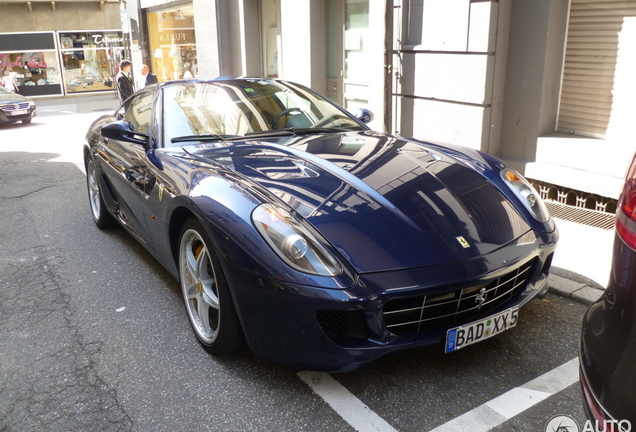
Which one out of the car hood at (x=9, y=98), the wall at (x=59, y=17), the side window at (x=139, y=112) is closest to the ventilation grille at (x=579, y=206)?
the side window at (x=139, y=112)

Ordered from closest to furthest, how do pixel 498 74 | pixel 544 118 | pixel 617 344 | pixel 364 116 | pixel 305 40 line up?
pixel 617 344
pixel 364 116
pixel 544 118
pixel 498 74
pixel 305 40

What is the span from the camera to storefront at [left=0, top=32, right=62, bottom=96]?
24141 millimetres

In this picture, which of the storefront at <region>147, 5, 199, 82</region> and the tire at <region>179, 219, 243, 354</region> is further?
the storefront at <region>147, 5, 199, 82</region>

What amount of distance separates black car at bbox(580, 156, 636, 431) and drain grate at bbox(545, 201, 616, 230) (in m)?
3.76

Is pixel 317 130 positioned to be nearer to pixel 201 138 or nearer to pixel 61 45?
pixel 201 138

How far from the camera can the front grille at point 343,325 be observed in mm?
2423

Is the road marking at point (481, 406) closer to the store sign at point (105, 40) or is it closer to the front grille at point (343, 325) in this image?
the front grille at point (343, 325)

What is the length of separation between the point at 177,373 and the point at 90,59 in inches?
1025

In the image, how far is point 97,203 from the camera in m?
5.43

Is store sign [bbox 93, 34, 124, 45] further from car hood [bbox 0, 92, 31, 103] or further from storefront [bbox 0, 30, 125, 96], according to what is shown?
car hood [bbox 0, 92, 31, 103]

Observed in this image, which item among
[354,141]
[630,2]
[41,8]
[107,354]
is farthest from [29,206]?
[41,8]

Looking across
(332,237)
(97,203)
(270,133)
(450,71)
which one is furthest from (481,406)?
(450,71)

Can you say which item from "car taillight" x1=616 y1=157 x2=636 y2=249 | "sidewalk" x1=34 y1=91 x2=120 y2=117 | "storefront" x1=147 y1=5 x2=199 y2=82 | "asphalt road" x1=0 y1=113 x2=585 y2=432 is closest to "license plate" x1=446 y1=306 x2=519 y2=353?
"asphalt road" x1=0 y1=113 x2=585 y2=432

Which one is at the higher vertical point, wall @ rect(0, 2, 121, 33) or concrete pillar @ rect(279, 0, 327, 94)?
wall @ rect(0, 2, 121, 33)
